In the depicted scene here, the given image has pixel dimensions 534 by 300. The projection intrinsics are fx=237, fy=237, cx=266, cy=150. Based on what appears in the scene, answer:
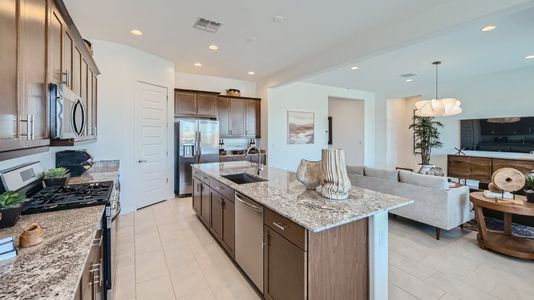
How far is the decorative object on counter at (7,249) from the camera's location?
1030 millimetres

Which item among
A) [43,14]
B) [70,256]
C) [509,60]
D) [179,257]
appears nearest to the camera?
[70,256]

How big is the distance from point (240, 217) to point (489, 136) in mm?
7062

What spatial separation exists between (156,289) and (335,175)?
6.50 feet

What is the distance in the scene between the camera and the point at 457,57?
15.3 feet

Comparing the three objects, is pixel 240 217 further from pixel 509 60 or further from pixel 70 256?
pixel 509 60

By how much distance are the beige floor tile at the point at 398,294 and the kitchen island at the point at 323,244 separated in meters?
0.30

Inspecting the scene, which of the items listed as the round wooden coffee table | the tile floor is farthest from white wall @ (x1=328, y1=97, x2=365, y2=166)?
the round wooden coffee table

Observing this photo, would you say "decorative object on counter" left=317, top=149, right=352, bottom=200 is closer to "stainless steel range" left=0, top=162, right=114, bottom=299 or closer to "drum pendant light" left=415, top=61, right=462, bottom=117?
"stainless steel range" left=0, top=162, right=114, bottom=299

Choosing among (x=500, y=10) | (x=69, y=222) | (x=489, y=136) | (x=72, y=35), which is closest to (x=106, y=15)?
(x=72, y=35)

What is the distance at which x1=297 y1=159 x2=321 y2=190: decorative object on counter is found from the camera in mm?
2289

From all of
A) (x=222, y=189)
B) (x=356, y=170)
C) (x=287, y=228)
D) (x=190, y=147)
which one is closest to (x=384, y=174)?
(x=356, y=170)

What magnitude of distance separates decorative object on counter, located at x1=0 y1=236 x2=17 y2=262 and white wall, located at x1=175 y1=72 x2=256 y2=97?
5.40 m

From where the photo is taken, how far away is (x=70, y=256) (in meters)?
1.07

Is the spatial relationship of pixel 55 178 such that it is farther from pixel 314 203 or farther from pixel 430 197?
pixel 430 197
